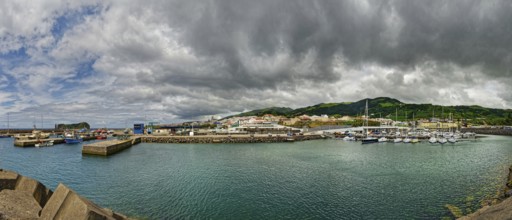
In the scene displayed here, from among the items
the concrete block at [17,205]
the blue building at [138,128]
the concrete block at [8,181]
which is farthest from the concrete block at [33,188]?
the blue building at [138,128]

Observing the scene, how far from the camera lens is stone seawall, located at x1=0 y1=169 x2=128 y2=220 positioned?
27.6 ft

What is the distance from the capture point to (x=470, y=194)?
1969cm

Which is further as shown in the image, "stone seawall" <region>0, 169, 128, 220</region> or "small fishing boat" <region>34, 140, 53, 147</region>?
"small fishing boat" <region>34, 140, 53, 147</region>

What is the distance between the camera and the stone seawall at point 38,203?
27.6 feet

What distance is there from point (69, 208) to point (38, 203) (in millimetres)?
4452

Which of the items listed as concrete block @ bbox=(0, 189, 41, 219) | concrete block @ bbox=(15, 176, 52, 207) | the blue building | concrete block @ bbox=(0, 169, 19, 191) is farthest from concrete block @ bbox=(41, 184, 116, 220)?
the blue building

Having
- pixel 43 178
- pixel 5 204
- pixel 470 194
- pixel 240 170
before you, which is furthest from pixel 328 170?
pixel 43 178

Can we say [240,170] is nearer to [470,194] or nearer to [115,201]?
[115,201]

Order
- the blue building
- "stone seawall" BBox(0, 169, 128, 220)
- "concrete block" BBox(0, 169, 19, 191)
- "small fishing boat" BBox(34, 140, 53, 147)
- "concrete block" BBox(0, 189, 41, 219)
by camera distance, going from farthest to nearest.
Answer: the blue building < "small fishing boat" BBox(34, 140, 53, 147) < "concrete block" BBox(0, 169, 19, 191) < "concrete block" BBox(0, 189, 41, 219) < "stone seawall" BBox(0, 169, 128, 220)

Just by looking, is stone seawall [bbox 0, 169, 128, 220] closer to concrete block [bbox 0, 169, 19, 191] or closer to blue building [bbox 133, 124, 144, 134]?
concrete block [bbox 0, 169, 19, 191]

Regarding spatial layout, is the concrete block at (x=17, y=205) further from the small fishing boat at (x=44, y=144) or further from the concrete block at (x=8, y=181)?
the small fishing boat at (x=44, y=144)

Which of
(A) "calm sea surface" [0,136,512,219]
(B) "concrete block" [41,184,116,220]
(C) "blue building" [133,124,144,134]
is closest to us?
(B) "concrete block" [41,184,116,220]

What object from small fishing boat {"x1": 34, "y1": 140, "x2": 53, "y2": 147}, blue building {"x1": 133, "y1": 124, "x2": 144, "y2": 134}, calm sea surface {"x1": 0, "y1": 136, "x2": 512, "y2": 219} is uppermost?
blue building {"x1": 133, "y1": 124, "x2": 144, "y2": 134}

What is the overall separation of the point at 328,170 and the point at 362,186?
7.41 metres
